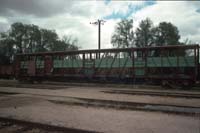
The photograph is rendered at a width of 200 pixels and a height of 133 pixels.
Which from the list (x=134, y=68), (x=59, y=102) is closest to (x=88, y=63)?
(x=134, y=68)

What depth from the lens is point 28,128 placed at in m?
5.98

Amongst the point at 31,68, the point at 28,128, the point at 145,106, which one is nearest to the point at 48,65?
the point at 31,68

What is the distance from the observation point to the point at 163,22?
211 feet

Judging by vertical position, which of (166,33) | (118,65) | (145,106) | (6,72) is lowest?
(145,106)

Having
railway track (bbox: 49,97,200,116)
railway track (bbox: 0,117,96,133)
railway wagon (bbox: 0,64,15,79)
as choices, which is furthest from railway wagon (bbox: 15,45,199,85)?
railway track (bbox: 0,117,96,133)

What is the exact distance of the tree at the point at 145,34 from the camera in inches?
2490

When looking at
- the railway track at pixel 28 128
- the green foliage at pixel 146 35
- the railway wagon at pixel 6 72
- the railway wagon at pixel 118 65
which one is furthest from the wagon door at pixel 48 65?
the green foliage at pixel 146 35

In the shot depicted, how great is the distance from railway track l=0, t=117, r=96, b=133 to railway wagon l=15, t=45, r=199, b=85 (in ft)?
48.0

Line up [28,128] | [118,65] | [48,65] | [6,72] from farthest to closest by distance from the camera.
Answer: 1. [6,72]
2. [48,65]
3. [118,65]
4. [28,128]

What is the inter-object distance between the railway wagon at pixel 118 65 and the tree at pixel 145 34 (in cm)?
4255

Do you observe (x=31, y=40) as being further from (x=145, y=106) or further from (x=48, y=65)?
(x=145, y=106)

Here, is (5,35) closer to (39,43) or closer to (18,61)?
(39,43)

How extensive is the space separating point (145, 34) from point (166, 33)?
660cm

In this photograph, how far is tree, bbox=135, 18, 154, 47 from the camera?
63253 millimetres
